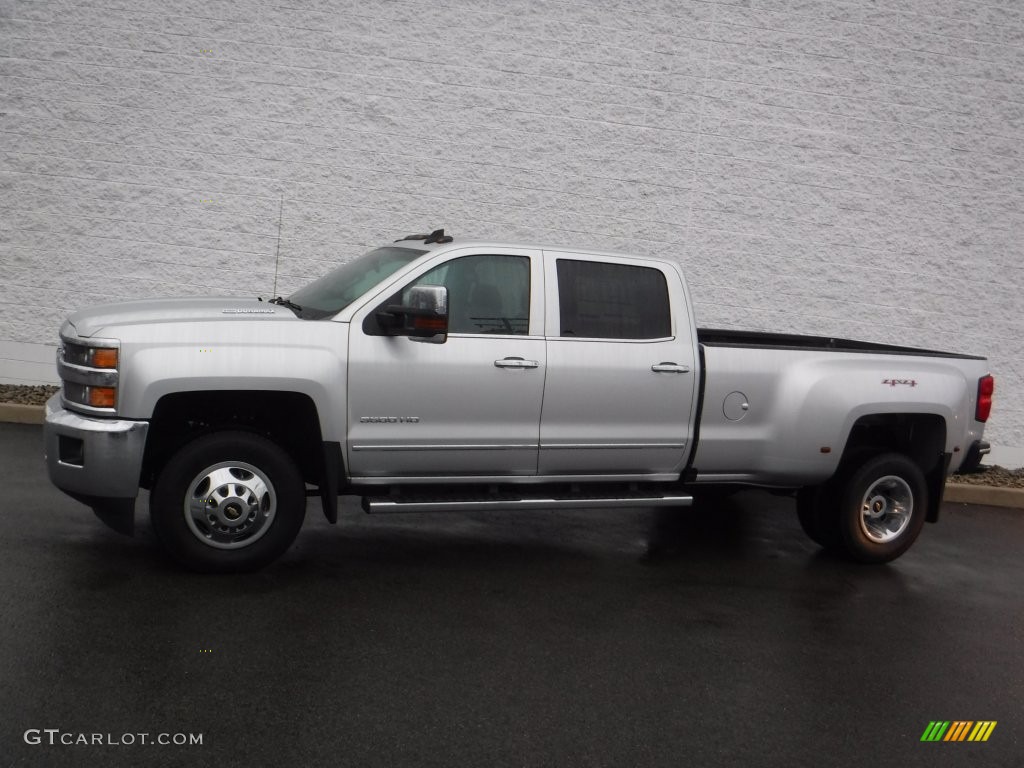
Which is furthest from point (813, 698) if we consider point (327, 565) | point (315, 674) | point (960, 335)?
point (960, 335)

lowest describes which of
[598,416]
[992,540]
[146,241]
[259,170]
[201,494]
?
[992,540]

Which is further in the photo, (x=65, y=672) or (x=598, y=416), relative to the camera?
(x=598, y=416)

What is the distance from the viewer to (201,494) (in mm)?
6043

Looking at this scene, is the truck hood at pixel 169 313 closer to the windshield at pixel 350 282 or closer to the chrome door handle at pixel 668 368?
the windshield at pixel 350 282

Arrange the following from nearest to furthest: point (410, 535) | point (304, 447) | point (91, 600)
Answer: point (91, 600)
point (304, 447)
point (410, 535)

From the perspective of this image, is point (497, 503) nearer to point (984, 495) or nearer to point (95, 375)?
point (95, 375)

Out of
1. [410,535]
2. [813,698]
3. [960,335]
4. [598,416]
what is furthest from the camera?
[960,335]

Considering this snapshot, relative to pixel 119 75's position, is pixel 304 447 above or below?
below

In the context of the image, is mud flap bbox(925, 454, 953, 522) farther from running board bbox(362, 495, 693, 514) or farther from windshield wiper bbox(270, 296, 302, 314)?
windshield wiper bbox(270, 296, 302, 314)

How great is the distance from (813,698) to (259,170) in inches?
325

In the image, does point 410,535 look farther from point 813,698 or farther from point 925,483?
point 925,483

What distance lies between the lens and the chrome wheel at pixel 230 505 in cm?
602

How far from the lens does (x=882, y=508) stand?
7.88 meters

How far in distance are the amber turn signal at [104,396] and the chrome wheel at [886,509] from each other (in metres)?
5.10
